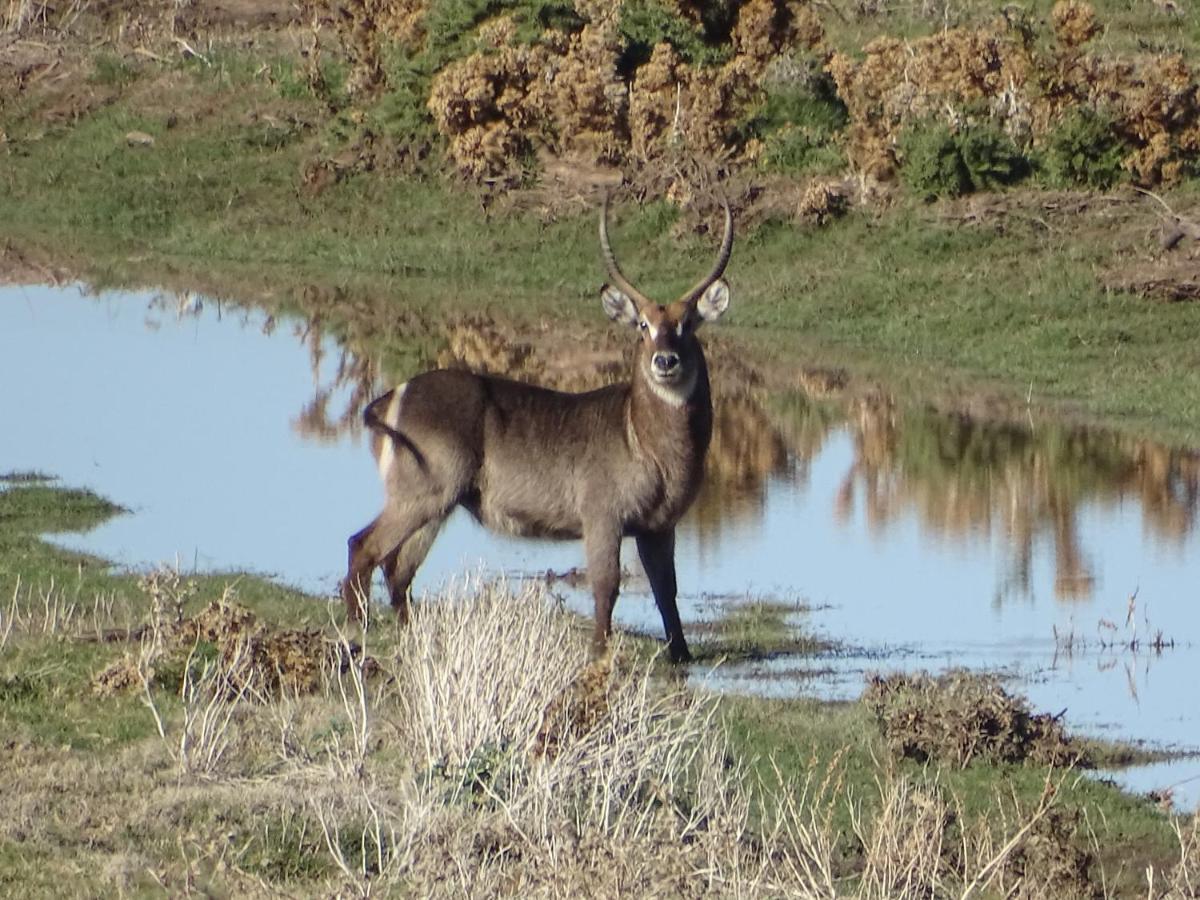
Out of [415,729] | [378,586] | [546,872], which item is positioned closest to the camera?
[546,872]

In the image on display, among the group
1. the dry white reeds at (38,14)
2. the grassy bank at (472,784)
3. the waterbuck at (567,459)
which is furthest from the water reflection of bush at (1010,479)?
the dry white reeds at (38,14)

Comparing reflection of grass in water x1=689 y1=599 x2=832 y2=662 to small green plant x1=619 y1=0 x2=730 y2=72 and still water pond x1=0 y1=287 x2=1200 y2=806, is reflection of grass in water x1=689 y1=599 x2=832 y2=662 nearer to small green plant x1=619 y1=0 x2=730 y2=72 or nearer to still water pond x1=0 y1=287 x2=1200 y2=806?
still water pond x1=0 y1=287 x2=1200 y2=806

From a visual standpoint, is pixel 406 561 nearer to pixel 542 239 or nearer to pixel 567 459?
pixel 567 459

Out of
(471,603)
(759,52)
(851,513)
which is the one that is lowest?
(851,513)

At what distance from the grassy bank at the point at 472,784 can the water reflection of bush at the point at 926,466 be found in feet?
13.3

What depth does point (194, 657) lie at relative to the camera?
855 cm

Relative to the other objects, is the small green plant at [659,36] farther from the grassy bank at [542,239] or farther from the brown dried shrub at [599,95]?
the grassy bank at [542,239]

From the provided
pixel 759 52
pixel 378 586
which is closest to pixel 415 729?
pixel 378 586

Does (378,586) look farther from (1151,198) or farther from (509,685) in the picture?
(1151,198)

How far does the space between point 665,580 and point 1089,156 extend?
11871 mm

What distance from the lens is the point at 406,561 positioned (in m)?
10.4

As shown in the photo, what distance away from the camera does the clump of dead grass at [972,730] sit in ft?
27.9

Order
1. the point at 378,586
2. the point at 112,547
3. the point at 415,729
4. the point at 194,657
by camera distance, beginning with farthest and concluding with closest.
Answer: the point at 112,547 → the point at 378,586 → the point at 194,657 → the point at 415,729

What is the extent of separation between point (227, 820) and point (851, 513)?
8.04 meters
